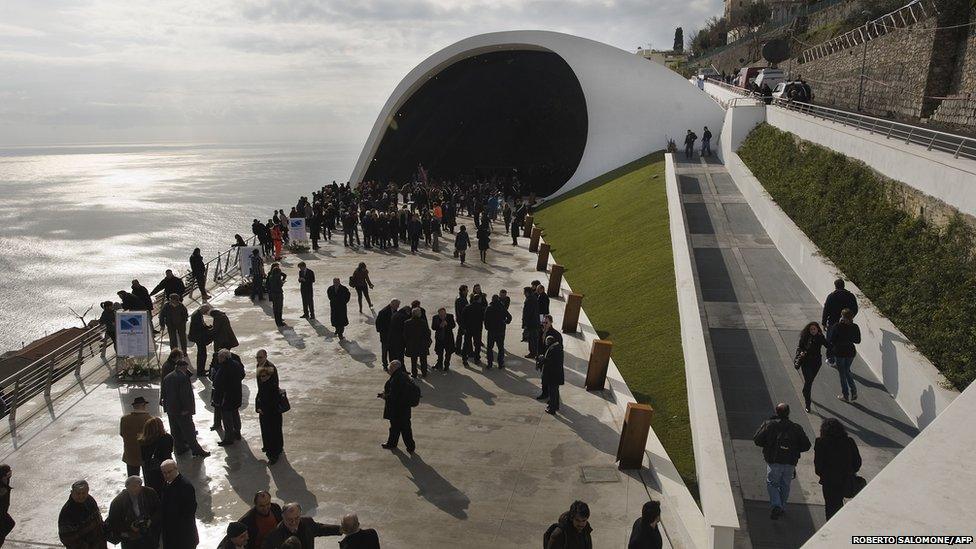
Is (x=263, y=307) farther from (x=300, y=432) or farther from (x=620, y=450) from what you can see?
(x=620, y=450)

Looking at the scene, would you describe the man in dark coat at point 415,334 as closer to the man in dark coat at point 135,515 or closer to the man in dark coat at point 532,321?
the man in dark coat at point 532,321

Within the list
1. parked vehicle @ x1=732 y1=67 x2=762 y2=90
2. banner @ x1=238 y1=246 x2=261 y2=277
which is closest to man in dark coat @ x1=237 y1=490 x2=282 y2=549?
banner @ x1=238 y1=246 x2=261 y2=277

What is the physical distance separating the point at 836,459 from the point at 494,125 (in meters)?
32.2

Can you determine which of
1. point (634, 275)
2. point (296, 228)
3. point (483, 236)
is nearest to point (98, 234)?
point (296, 228)

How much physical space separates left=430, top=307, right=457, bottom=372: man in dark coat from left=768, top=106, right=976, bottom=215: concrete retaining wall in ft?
21.8

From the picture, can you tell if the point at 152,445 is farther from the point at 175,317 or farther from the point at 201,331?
the point at 175,317

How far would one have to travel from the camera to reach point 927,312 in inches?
301

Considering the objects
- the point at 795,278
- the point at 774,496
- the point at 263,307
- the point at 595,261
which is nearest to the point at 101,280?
the point at 263,307

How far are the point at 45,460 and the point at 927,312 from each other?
10112 millimetres

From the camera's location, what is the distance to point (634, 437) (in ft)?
22.0

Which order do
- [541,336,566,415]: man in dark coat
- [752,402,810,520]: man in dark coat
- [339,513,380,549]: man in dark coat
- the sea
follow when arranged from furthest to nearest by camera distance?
the sea → [541,336,566,415]: man in dark coat → [752,402,810,520]: man in dark coat → [339,513,380,549]: man in dark coat

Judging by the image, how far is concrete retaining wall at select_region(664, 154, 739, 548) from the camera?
16.6 ft

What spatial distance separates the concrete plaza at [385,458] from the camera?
6.00 meters

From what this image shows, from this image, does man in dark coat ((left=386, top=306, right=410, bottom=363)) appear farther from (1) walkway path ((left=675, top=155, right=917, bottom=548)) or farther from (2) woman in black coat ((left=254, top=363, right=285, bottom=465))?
(1) walkway path ((left=675, top=155, right=917, bottom=548))
